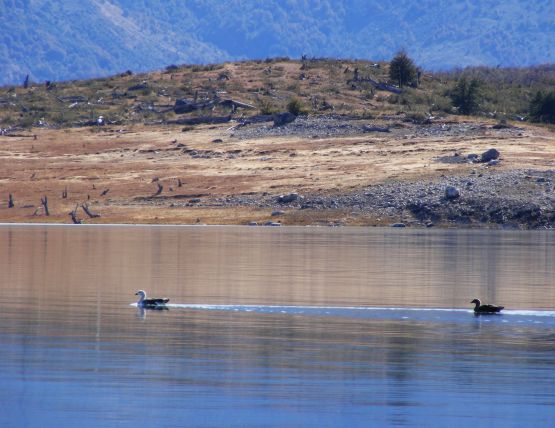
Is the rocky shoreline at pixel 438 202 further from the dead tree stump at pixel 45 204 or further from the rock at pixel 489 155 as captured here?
the dead tree stump at pixel 45 204

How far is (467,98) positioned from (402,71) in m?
10.6

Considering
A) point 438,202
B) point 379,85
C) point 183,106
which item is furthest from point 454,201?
point 379,85

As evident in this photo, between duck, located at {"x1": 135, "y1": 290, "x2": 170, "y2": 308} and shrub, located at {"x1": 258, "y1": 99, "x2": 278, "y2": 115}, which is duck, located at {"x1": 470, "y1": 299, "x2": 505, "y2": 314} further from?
shrub, located at {"x1": 258, "y1": 99, "x2": 278, "y2": 115}

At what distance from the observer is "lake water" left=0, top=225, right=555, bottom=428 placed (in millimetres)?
16969

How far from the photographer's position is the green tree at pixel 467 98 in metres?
96.4

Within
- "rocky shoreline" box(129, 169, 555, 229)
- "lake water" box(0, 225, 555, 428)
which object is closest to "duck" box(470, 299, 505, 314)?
"lake water" box(0, 225, 555, 428)

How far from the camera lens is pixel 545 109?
94.8 meters

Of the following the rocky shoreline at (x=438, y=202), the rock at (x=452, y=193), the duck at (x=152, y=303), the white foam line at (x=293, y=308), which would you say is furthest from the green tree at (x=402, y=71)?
the duck at (x=152, y=303)

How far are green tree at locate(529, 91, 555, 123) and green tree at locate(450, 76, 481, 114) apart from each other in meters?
4.36

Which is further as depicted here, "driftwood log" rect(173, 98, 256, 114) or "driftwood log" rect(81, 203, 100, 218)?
"driftwood log" rect(173, 98, 256, 114)

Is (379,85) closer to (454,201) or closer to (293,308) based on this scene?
(454,201)

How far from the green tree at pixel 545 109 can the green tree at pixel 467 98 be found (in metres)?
4.36

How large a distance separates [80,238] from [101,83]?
194ft

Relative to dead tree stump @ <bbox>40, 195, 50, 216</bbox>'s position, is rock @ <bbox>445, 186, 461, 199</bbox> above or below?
above
